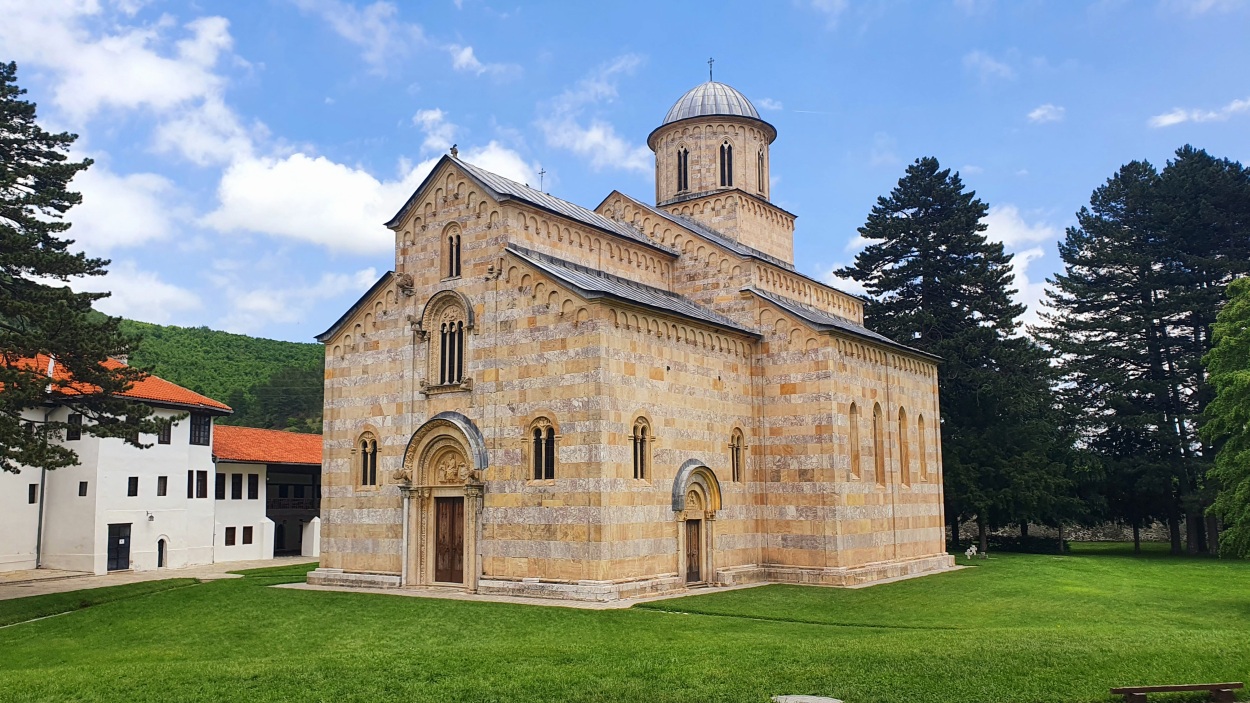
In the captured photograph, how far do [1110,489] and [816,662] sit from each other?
130 ft

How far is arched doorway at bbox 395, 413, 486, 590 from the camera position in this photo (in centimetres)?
2455

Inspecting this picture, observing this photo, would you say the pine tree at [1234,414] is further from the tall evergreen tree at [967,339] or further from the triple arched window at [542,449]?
the tall evergreen tree at [967,339]

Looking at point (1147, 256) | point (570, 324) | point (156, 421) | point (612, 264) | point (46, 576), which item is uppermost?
point (1147, 256)

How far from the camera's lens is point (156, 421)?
25500mm

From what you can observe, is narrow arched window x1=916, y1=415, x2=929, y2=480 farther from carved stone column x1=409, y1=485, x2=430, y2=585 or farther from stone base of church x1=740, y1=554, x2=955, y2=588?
carved stone column x1=409, y1=485, x2=430, y2=585

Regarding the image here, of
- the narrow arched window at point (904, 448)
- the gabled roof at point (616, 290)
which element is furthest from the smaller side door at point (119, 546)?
the narrow arched window at point (904, 448)

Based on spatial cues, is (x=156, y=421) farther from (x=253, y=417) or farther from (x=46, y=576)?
(x=253, y=417)

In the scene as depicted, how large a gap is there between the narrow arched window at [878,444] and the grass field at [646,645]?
158 inches

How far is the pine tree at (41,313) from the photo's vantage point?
2239cm

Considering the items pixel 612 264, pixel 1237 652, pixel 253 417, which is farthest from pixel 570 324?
pixel 253 417

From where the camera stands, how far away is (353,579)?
26344mm

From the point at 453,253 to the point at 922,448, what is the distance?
17500mm

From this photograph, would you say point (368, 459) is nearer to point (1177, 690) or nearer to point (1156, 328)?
point (1177, 690)

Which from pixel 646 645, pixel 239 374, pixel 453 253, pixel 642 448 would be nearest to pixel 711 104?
pixel 453 253
